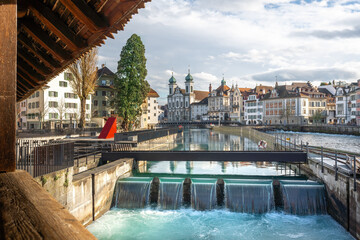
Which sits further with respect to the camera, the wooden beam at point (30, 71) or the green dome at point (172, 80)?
the green dome at point (172, 80)

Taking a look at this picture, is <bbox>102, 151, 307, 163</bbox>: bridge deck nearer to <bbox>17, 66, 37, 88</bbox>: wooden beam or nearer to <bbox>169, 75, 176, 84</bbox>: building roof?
<bbox>17, 66, 37, 88</bbox>: wooden beam

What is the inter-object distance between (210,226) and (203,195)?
9.91 ft

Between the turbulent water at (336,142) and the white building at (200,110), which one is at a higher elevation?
the white building at (200,110)

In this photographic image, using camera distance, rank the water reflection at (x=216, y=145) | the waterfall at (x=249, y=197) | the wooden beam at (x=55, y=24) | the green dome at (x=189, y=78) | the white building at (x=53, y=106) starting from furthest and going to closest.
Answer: the green dome at (x=189, y=78)
the white building at (x=53, y=106)
the water reflection at (x=216, y=145)
the waterfall at (x=249, y=197)
the wooden beam at (x=55, y=24)

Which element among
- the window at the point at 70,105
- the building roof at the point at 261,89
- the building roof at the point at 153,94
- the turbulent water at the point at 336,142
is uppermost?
the building roof at the point at 261,89

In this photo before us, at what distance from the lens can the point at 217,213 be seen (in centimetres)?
1753

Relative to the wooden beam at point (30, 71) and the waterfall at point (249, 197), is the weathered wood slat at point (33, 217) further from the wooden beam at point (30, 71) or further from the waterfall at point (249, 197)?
the waterfall at point (249, 197)

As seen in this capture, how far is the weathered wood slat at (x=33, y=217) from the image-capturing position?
168 centimetres

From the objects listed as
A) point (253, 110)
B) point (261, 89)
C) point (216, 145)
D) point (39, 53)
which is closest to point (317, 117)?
point (253, 110)

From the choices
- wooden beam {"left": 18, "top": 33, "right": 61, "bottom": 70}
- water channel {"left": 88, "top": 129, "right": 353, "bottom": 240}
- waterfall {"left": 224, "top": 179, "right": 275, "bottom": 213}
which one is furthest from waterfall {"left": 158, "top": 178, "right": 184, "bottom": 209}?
wooden beam {"left": 18, "top": 33, "right": 61, "bottom": 70}

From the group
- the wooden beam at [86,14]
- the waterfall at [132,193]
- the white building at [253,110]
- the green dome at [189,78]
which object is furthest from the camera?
the green dome at [189,78]

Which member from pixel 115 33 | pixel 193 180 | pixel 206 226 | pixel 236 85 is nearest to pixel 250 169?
pixel 193 180

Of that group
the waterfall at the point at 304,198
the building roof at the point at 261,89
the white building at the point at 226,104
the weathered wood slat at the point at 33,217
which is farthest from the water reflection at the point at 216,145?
the white building at the point at 226,104

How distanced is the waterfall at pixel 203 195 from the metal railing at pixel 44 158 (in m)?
8.03
